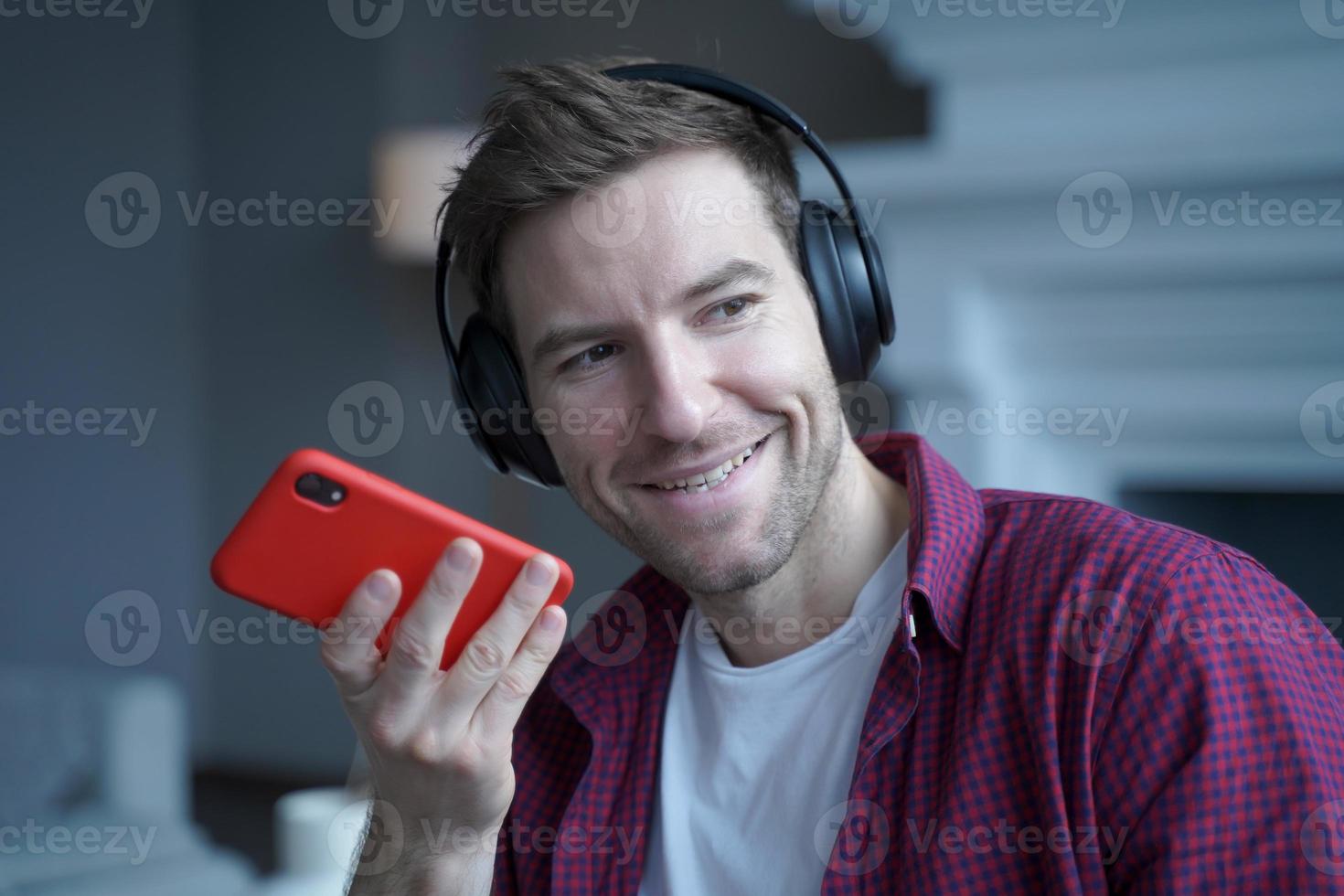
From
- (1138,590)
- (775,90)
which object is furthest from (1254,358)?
(1138,590)

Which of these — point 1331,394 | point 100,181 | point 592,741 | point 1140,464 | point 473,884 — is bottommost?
point 473,884

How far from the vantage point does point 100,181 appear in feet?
11.1

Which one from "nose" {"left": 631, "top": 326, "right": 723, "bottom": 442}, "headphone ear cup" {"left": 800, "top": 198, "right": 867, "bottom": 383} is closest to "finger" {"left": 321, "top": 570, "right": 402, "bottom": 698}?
"nose" {"left": 631, "top": 326, "right": 723, "bottom": 442}

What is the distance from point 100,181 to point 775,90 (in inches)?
83.0

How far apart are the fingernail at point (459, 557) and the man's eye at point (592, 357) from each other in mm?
316

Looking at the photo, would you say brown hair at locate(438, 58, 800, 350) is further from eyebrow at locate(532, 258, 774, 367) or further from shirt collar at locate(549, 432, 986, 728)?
shirt collar at locate(549, 432, 986, 728)

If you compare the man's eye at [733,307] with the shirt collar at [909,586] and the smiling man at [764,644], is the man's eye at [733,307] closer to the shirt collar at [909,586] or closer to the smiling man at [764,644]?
the smiling man at [764,644]

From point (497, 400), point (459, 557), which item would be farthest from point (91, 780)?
point (459, 557)

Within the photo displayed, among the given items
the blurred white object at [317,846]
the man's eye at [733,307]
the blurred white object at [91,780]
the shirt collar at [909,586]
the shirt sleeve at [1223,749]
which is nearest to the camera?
the shirt sleeve at [1223,749]

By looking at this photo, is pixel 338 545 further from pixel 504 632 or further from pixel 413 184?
pixel 413 184

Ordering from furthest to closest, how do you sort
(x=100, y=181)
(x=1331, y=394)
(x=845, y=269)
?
1. (x=100, y=181)
2. (x=1331, y=394)
3. (x=845, y=269)

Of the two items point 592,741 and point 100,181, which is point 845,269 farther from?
point 100,181

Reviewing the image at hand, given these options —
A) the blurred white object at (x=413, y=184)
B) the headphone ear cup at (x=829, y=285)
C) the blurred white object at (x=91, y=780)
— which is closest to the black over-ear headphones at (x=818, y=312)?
the headphone ear cup at (x=829, y=285)

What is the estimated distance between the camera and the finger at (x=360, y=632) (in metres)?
0.86
